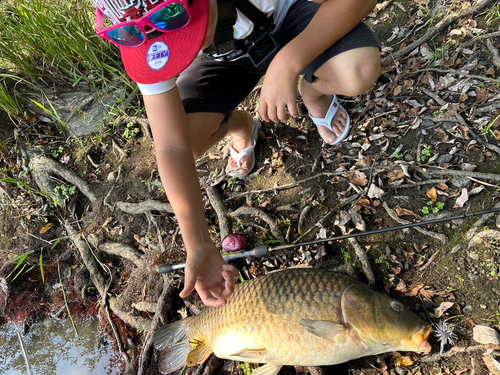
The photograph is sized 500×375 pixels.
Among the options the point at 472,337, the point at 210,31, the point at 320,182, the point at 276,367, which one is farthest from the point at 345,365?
the point at 210,31

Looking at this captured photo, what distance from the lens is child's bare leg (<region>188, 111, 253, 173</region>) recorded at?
232 centimetres

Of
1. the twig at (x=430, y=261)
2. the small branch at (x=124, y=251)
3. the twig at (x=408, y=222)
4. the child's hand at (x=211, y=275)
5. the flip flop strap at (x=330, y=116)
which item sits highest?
the child's hand at (x=211, y=275)

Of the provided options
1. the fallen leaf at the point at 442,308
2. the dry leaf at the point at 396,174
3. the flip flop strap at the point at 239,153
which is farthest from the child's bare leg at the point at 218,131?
the fallen leaf at the point at 442,308

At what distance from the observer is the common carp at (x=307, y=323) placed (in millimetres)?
1823

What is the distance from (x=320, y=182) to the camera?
8.80ft

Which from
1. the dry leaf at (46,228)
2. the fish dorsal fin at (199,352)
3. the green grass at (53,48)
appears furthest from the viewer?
the green grass at (53,48)

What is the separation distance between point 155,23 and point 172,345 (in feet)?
6.57

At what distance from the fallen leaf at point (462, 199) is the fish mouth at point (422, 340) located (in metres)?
0.88

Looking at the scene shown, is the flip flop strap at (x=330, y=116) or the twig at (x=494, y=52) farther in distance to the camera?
the flip flop strap at (x=330, y=116)

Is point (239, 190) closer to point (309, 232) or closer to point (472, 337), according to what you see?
point (309, 232)

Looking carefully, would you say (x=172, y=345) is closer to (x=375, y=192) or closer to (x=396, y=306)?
(x=396, y=306)

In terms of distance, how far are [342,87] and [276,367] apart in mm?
1846

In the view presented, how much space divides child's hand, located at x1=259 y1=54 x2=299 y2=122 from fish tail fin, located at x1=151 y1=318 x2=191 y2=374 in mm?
1563

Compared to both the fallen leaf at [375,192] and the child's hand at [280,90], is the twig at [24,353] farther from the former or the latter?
the fallen leaf at [375,192]
